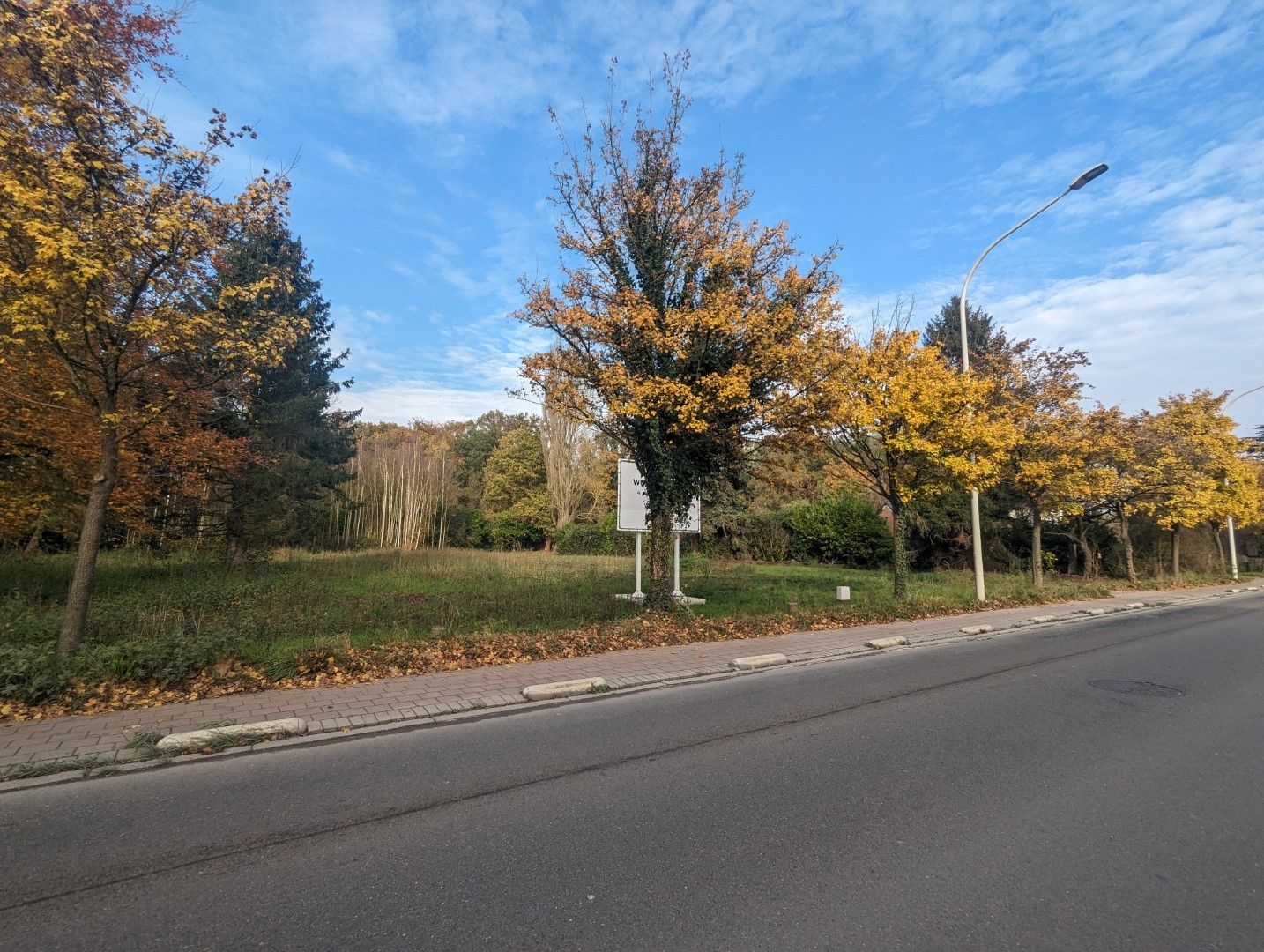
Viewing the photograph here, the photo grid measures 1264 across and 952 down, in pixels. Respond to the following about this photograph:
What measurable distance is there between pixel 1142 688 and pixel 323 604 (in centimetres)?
Answer: 1232

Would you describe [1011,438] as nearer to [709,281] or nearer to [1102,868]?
[709,281]

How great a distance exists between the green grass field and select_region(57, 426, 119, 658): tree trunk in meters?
0.23

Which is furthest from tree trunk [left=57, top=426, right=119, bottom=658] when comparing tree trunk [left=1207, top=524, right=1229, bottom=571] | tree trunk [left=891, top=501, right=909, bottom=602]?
Answer: tree trunk [left=1207, top=524, right=1229, bottom=571]

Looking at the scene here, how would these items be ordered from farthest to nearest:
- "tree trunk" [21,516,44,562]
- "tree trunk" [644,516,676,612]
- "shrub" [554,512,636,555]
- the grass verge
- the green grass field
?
"shrub" [554,512,636,555] < "tree trunk" [21,516,44,562] < "tree trunk" [644,516,676,612] < the green grass field < the grass verge

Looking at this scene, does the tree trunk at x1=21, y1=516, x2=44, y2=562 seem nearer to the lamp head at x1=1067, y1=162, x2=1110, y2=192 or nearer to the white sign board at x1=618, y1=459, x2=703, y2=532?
the white sign board at x1=618, y1=459, x2=703, y2=532

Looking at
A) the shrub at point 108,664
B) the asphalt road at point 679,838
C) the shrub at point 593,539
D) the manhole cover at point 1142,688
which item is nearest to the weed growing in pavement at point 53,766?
the asphalt road at point 679,838

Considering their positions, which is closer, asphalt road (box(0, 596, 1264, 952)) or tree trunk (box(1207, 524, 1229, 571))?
asphalt road (box(0, 596, 1264, 952))

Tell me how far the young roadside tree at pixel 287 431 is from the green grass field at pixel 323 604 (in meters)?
1.36

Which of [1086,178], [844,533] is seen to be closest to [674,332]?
[1086,178]

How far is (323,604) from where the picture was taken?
39.1 feet

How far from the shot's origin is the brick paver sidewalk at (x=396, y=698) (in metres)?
5.28

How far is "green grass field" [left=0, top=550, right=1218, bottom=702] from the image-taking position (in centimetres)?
689

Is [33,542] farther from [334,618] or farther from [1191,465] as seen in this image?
[1191,465]

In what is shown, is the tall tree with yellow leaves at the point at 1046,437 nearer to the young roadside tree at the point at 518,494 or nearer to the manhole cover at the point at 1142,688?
the manhole cover at the point at 1142,688
